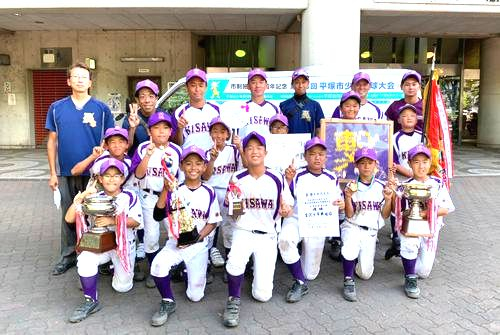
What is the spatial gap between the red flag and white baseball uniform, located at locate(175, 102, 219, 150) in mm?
2396

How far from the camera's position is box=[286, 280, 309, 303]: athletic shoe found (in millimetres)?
4199

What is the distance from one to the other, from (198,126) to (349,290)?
228 cm

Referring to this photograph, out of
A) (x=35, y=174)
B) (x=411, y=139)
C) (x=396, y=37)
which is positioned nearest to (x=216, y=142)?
(x=411, y=139)

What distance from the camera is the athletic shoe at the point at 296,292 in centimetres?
420

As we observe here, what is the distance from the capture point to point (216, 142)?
448 centimetres

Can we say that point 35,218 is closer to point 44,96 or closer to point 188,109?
point 188,109

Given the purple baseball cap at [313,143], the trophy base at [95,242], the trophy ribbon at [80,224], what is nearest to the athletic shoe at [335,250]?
the purple baseball cap at [313,143]

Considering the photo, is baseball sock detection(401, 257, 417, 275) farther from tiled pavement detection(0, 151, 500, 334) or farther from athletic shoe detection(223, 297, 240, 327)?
athletic shoe detection(223, 297, 240, 327)

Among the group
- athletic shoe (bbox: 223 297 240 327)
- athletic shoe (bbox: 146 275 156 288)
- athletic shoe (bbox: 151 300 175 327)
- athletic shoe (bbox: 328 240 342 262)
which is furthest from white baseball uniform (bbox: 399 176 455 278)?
athletic shoe (bbox: 146 275 156 288)

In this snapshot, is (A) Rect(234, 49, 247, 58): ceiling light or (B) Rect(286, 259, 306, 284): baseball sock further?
(A) Rect(234, 49, 247, 58): ceiling light

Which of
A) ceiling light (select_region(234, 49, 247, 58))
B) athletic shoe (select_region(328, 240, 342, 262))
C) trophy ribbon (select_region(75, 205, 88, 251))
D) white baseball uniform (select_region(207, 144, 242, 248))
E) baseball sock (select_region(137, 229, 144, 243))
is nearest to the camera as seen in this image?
trophy ribbon (select_region(75, 205, 88, 251))

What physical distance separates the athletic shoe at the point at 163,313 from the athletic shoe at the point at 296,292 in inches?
42.6

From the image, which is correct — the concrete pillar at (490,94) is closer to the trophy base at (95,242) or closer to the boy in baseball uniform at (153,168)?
the boy in baseball uniform at (153,168)

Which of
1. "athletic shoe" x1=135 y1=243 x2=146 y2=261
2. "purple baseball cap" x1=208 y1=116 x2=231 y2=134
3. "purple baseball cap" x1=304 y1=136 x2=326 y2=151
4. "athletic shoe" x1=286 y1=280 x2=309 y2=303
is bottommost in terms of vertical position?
"athletic shoe" x1=286 y1=280 x2=309 y2=303
